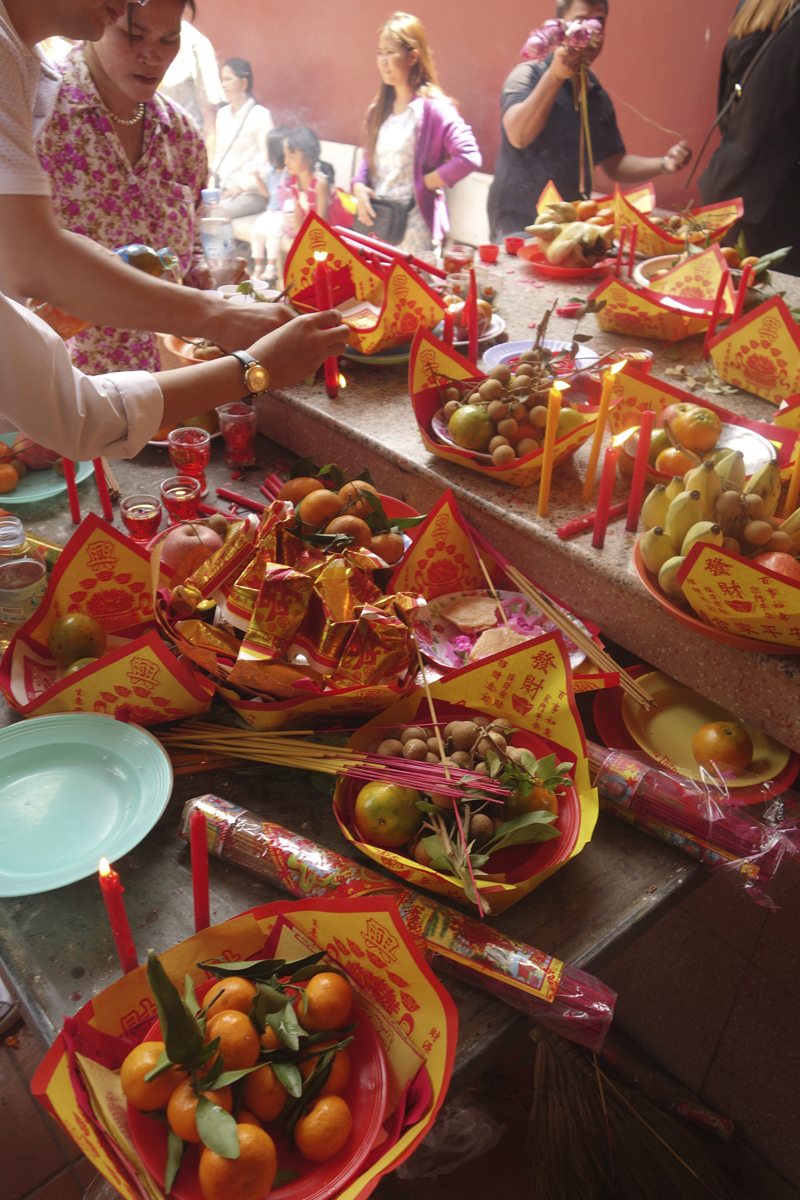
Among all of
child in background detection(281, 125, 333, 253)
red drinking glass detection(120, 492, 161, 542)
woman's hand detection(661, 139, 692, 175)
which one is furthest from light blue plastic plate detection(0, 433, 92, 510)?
child in background detection(281, 125, 333, 253)

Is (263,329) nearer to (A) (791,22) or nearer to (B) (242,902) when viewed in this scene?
(B) (242,902)

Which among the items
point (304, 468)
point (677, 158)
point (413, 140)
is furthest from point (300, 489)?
point (413, 140)

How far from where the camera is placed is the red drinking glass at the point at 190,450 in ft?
5.00

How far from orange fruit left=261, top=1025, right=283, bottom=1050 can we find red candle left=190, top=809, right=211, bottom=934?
4.6 inches

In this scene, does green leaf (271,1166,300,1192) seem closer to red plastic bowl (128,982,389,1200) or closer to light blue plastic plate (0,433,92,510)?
red plastic bowl (128,982,389,1200)

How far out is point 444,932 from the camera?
84cm

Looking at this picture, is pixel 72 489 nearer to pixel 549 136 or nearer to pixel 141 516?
pixel 141 516

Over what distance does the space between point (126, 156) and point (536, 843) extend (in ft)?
6.18

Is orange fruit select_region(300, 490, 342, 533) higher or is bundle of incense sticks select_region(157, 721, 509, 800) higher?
orange fruit select_region(300, 490, 342, 533)

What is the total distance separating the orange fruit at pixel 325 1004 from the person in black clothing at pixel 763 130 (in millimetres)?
2866

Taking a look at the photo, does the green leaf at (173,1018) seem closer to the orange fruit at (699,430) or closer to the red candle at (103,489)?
the red candle at (103,489)

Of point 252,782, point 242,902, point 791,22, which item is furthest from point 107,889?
point 791,22

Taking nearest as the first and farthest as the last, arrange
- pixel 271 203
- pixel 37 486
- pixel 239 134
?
pixel 37 486 → pixel 239 134 → pixel 271 203

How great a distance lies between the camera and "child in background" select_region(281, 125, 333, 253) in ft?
20.4
